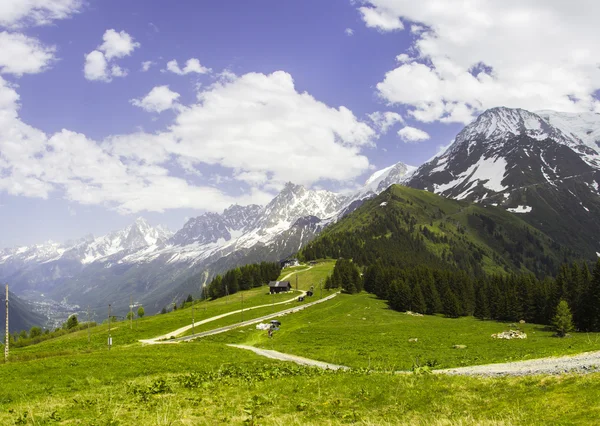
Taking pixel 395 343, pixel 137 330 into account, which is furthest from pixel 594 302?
pixel 137 330

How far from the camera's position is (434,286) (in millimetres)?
129375

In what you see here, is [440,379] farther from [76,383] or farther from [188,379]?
[76,383]

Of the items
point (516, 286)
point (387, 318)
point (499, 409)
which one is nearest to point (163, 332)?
point (387, 318)

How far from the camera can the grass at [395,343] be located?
4231 cm

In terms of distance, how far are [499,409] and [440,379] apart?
305 inches

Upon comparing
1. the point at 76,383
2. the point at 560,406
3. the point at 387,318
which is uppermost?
the point at 560,406

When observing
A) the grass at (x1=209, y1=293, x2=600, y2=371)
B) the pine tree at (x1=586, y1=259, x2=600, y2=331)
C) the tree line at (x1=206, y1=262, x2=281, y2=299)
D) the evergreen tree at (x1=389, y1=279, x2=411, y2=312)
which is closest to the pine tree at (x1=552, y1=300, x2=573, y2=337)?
the grass at (x1=209, y1=293, x2=600, y2=371)

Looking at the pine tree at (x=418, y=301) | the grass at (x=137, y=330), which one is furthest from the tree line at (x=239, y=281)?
the pine tree at (x=418, y=301)

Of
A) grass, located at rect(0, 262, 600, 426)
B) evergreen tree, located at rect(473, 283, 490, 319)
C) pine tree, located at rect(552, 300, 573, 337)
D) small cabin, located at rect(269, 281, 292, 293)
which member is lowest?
evergreen tree, located at rect(473, 283, 490, 319)

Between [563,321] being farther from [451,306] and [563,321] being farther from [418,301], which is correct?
[418,301]

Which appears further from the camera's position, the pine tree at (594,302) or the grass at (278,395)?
the pine tree at (594,302)

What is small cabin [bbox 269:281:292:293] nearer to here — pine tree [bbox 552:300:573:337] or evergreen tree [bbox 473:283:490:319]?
evergreen tree [bbox 473:283:490:319]

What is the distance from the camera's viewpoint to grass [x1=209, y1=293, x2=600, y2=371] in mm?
42312

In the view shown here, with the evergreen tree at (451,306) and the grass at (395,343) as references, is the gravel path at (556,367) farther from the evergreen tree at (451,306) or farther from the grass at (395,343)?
the evergreen tree at (451,306)
